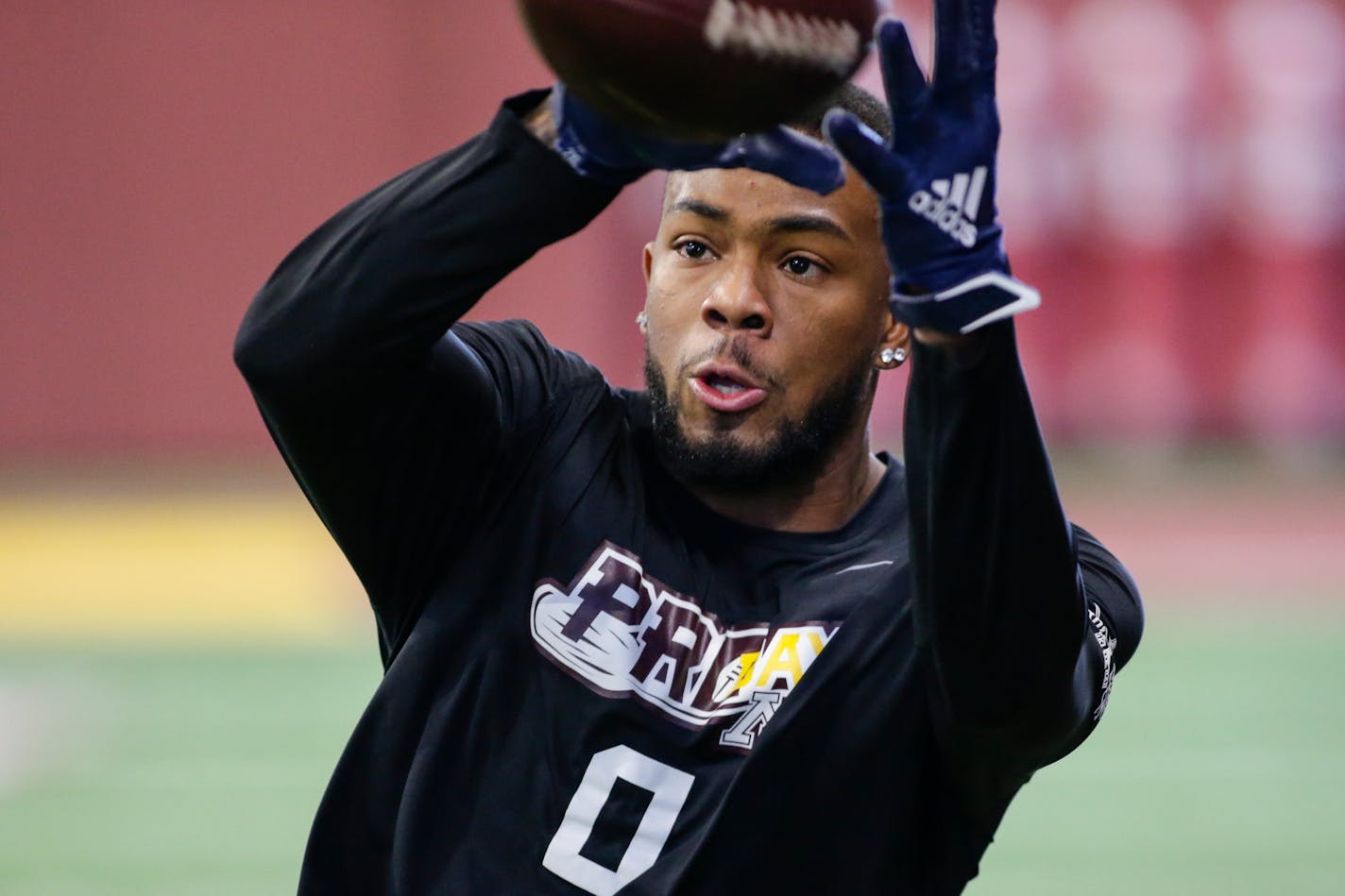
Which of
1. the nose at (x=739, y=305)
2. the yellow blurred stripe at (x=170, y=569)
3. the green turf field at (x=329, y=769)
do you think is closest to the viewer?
the nose at (x=739, y=305)

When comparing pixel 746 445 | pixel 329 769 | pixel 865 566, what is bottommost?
pixel 329 769

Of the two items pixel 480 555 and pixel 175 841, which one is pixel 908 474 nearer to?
pixel 480 555

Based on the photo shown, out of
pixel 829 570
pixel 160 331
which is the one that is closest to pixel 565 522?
pixel 829 570

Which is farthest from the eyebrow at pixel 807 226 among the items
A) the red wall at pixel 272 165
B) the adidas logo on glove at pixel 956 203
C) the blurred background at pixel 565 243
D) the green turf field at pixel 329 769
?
the red wall at pixel 272 165

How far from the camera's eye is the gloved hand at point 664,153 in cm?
185

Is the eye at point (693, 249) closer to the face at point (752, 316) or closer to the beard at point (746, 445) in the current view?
the face at point (752, 316)

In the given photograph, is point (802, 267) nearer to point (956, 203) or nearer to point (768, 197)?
point (768, 197)

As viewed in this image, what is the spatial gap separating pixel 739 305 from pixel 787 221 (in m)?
0.12

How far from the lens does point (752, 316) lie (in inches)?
89.0

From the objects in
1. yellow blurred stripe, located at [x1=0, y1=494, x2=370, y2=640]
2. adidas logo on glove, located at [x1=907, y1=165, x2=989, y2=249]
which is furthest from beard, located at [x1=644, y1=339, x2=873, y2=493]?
yellow blurred stripe, located at [x1=0, y1=494, x2=370, y2=640]

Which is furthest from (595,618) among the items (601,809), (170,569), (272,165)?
(272,165)

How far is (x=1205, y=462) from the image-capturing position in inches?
507

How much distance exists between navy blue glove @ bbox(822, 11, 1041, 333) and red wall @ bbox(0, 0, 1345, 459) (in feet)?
35.3

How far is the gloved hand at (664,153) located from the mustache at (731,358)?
1.07 feet
